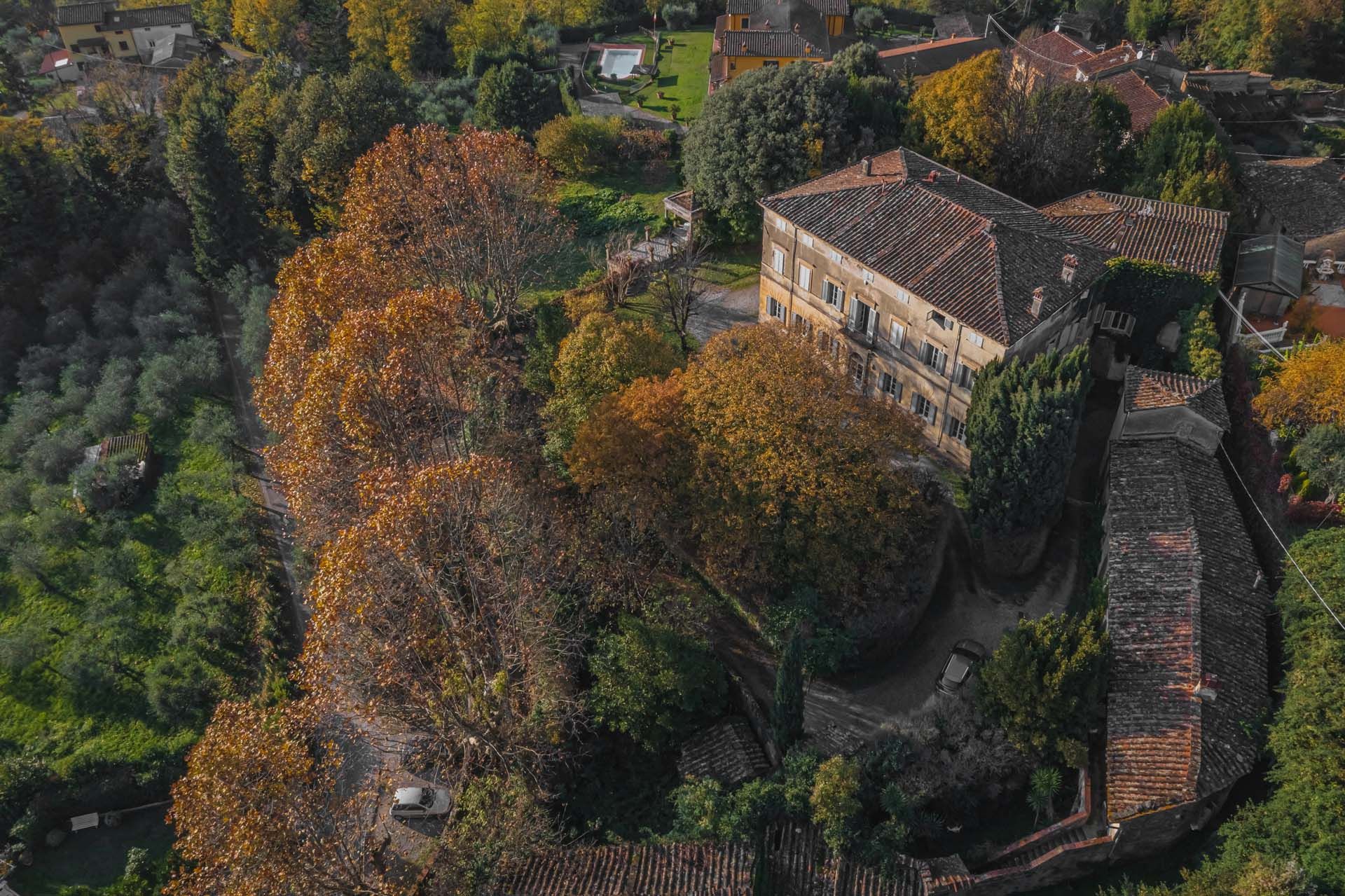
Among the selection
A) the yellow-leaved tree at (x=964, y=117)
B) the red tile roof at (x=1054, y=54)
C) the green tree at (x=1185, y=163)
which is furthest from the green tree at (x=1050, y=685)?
the red tile roof at (x=1054, y=54)

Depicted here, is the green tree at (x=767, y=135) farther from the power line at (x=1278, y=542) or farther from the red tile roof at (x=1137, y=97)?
the power line at (x=1278, y=542)

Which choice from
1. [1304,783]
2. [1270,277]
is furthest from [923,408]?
[1304,783]

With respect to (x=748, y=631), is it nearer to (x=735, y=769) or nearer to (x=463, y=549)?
(x=735, y=769)

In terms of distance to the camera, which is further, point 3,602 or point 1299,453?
point 3,602

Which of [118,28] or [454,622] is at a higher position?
[118,28]

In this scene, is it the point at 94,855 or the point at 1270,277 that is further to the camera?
the point at 1270,277

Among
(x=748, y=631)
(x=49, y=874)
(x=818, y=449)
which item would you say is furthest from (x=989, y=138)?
(x=49, y=874)

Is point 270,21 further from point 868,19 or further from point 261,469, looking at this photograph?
point 868,19
